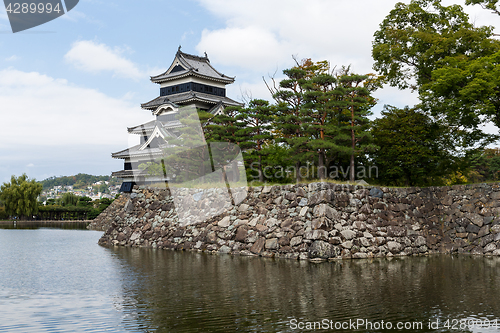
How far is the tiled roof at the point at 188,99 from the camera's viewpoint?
3507cm

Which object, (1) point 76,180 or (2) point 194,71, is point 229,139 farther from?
(1) point 76,180

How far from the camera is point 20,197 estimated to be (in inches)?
1750

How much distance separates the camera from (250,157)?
1938 cm

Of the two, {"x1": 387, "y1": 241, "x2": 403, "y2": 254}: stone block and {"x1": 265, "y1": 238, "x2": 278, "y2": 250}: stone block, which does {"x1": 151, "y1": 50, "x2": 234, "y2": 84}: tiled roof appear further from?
{"x1": 387, "y1": 241, "x2": 403, "y2": 254}: stone block

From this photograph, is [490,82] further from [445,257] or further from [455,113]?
[445,257]

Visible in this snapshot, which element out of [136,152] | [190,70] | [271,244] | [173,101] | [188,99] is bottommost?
[271,244]

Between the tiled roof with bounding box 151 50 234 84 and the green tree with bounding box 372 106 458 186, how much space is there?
2075 cm

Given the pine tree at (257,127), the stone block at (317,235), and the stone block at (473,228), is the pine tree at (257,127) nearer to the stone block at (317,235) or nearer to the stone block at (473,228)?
Result: the stone block at (317,235)

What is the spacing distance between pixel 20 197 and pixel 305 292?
1730 inches


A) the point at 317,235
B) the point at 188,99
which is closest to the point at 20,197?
the point at 188,99

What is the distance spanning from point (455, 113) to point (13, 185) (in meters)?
44.1

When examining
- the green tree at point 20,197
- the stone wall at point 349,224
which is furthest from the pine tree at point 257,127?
the green tree at point 20,197

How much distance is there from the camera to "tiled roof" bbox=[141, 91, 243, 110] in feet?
115

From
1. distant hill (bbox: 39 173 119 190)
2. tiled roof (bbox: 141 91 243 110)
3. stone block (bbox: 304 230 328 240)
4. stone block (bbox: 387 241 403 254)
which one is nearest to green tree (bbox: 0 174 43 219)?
tiled roof (bbox: 141 91 243 110)
